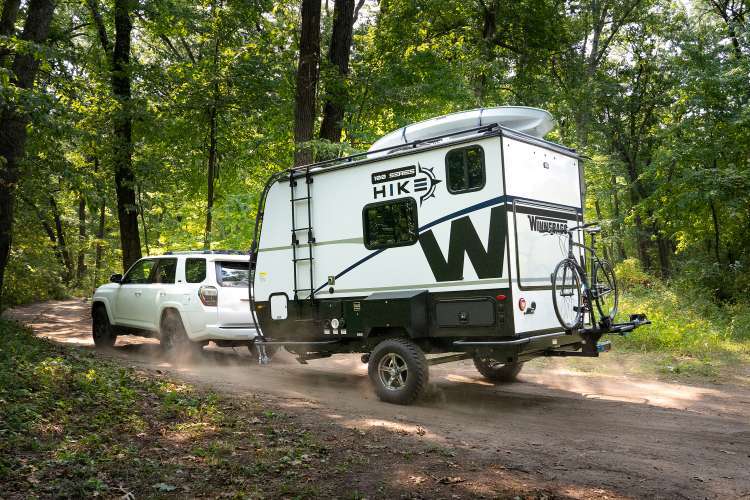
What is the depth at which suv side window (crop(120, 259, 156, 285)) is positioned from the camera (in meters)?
11.4

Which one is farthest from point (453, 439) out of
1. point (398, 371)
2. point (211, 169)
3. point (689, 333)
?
point (211, 169)

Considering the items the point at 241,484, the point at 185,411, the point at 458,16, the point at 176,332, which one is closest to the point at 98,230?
the point at 458,16

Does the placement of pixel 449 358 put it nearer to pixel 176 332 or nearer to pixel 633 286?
pixel 176 332

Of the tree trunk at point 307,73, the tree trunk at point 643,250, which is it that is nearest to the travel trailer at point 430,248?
the tree trunk at point 307,73

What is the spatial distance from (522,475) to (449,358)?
302cm

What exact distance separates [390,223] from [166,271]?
5163 millimetres

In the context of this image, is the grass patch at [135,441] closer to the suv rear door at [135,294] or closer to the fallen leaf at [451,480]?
the fallen leaf at [451,480]

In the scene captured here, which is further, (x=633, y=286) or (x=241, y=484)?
(x=633, y=286)

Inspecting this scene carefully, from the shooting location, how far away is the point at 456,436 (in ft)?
19.4

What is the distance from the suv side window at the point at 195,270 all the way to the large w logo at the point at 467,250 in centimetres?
450

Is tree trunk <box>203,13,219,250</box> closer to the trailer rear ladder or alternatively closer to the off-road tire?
the off-road tire

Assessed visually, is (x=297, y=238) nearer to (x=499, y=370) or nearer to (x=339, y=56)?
(x=499, y=370)

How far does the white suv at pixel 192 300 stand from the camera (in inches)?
393

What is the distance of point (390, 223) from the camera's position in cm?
768
